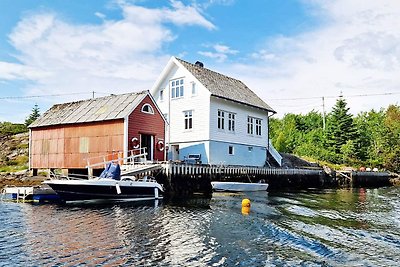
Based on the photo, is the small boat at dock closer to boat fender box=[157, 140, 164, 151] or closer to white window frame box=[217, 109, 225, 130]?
boat fender box=[157, 140, 164, 151]

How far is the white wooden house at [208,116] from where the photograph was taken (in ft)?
109

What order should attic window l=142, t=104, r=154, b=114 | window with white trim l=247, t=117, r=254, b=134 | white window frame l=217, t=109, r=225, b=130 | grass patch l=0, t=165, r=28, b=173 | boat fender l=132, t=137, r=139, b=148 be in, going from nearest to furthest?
boat fender l=132, t=137, r=139, b=148
attic window l=142, t=104, r=154, b=114
white window frame l=217, t=109, r=225, b=130
grass patch l=0, t=165, r=28, b=173
window with white trim l=247, t=117, r=254, b=134

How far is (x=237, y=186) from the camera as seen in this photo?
97.3 ft

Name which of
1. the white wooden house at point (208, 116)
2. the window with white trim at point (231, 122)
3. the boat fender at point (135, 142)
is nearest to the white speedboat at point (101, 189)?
the boat fender at point (135, 142)

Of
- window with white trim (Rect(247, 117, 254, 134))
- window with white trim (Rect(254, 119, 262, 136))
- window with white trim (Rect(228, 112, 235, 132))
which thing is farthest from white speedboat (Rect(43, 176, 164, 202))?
→ window with white trim (Rect(254, 119, 262, 136))

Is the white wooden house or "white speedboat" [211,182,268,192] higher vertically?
the white wooden house

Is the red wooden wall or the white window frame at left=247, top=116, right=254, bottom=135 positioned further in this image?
the white window frame at left=247, top=116, right=254, bottom=135

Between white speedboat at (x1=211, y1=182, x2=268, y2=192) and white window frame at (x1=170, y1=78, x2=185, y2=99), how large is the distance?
10.2 m

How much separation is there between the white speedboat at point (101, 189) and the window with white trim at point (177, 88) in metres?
13.4

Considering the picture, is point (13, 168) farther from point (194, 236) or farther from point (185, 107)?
point (194, 236)

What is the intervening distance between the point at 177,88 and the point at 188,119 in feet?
10.8

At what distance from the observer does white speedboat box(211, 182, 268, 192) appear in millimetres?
28406

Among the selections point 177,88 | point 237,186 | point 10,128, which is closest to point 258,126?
point 177,88

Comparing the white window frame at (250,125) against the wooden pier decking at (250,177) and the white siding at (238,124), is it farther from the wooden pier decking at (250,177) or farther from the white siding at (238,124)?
the wooden pier decking at (250,177)
